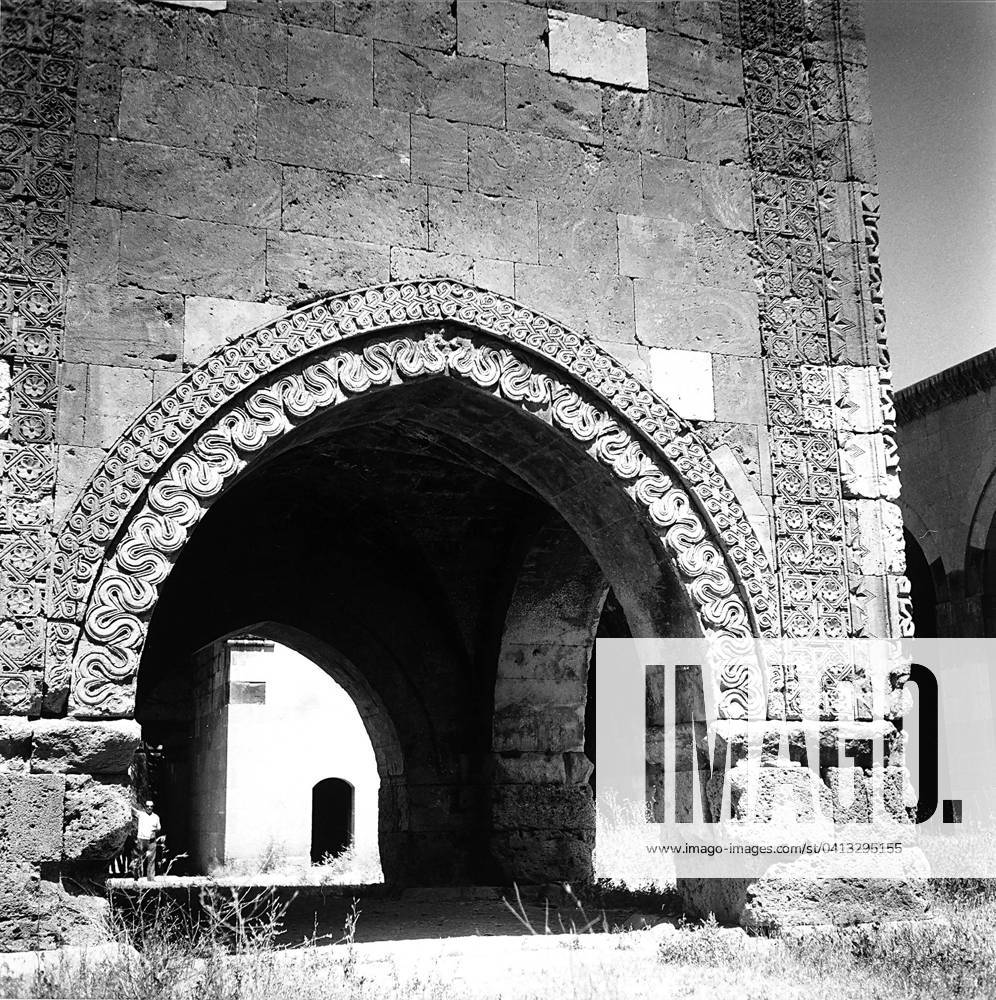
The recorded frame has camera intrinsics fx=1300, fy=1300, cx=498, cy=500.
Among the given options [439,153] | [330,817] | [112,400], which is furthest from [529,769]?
[330,817]

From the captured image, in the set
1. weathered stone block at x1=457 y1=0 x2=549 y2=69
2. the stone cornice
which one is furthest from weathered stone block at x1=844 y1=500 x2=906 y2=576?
the stone cornice

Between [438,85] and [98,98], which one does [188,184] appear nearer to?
[98,98]

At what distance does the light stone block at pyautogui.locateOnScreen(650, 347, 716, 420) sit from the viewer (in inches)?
240

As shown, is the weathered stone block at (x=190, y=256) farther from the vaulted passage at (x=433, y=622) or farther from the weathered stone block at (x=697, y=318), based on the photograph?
the vaulted passage at (x=433, y=622)

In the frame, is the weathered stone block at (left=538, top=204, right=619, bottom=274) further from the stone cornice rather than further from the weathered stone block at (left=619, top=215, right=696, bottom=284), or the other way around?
the stone cornice

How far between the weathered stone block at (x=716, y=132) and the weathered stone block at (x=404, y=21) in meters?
1.27

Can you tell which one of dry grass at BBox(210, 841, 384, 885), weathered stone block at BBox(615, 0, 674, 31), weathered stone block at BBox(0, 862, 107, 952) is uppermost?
weathered stone block at BBox(615, 0, 674, 31)

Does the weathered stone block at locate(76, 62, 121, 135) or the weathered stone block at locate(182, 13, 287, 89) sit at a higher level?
the weathered stone block at locate(182, 13, 287, 89)

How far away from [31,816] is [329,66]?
11.5 feet

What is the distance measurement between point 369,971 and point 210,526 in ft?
14.9

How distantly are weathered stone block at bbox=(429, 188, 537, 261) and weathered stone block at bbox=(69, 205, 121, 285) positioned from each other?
140cm

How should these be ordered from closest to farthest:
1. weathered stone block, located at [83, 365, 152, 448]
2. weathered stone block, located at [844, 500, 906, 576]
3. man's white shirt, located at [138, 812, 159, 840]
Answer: weathered stone block, located at [83, 365, 152, 448]
weathered stone block, located at [844, 500, 906, 576]
man's white shirt, located at [138, 812, 159, 840]

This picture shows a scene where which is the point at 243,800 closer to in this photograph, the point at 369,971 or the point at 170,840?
the point at 170,840

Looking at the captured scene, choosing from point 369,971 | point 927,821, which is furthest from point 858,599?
point 927,821
